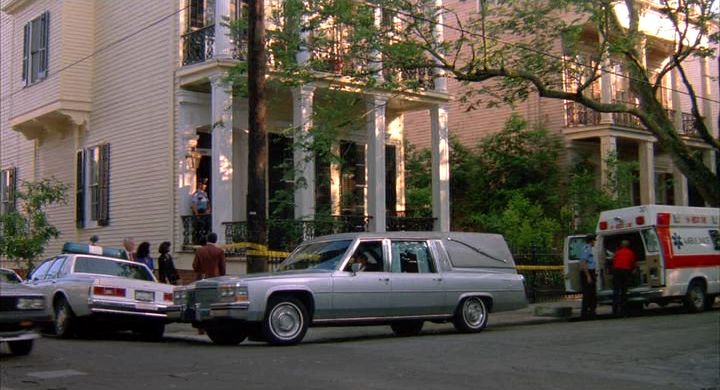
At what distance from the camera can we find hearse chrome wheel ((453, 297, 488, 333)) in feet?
46.7

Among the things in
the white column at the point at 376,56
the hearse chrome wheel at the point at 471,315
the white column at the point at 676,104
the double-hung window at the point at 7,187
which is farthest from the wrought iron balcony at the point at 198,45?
the white column at the point at 676,104

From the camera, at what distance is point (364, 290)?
1295 cm

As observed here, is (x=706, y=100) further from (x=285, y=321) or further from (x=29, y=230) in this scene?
(x=29, y=230)

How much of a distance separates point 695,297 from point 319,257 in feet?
32.3

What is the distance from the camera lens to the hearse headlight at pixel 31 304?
10.6m

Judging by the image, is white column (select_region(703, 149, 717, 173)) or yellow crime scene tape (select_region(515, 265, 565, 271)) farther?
white column (select_region(703, 149, 717, 173))

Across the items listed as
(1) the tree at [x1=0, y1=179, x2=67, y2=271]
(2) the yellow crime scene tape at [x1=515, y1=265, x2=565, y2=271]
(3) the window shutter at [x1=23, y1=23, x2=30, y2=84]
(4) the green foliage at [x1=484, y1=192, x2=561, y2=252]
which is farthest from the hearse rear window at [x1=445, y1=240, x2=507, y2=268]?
(3) the window shutter at [x1=23, y1=23, x2=30, y2=84]

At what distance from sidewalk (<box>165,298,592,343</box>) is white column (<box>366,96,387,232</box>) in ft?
13.4

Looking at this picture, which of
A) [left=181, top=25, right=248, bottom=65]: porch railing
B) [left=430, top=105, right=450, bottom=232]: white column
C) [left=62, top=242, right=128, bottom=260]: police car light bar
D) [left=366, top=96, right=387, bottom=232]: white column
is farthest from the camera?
[left=430, top=105, right=450, bottom=232]: white column

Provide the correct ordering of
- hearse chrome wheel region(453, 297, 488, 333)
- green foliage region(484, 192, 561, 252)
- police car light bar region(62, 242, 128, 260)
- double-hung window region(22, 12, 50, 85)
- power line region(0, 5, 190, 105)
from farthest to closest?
double-hung window region(22, 12, 50, 85) → green foliage region(484, 192, 561, 252) → power line region(0, 5, 190, 105) → police car light bar region(62, 242, 128, 260) → hearse chrome wheel region(453, 297, 488, 333)

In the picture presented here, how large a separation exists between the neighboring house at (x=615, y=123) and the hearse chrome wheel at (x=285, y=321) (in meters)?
14.7

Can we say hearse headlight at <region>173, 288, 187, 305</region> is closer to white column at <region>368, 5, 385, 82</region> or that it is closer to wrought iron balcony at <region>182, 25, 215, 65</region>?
white column at <region>368, 5, 385, 82</region>

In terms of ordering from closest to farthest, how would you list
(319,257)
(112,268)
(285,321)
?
(285,321) → (319,257) → (112,268)

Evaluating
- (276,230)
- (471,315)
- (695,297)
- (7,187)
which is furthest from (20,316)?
(7,187)
